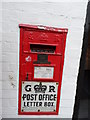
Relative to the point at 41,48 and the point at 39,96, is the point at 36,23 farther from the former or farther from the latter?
the point at 39,96

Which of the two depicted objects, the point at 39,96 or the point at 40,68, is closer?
the point at 40,68

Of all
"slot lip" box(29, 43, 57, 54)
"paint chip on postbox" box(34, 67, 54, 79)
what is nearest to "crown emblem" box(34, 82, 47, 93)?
"paint chip on postbox" box(34, 67, 54, 79)

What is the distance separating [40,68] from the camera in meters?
1.83

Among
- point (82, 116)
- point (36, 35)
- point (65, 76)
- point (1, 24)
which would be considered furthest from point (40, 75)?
point (82, 116)

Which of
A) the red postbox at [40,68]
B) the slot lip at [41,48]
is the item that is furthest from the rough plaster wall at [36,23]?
the slot lip at [41,48]

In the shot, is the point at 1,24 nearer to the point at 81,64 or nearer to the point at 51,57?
the point at 51,57

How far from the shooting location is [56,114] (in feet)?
6.82

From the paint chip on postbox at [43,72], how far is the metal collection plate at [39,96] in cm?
13

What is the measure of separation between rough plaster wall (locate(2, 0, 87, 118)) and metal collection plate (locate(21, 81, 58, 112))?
0.48 feet

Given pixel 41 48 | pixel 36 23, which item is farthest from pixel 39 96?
pixel 36 23

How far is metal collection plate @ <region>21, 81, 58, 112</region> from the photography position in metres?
1.92

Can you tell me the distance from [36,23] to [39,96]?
1162mm

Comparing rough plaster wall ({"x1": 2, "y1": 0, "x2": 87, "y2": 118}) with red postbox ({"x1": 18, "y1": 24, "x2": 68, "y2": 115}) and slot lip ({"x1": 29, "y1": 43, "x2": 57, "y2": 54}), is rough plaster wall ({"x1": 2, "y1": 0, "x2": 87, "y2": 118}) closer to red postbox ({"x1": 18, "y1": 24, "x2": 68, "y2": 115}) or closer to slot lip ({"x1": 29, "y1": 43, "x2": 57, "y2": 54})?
red postbox ({"x1": 18, "y1": 24, "x2": 68, "y2": 115})

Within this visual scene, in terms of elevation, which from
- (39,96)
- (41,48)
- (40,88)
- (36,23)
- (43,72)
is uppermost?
(36,23)
